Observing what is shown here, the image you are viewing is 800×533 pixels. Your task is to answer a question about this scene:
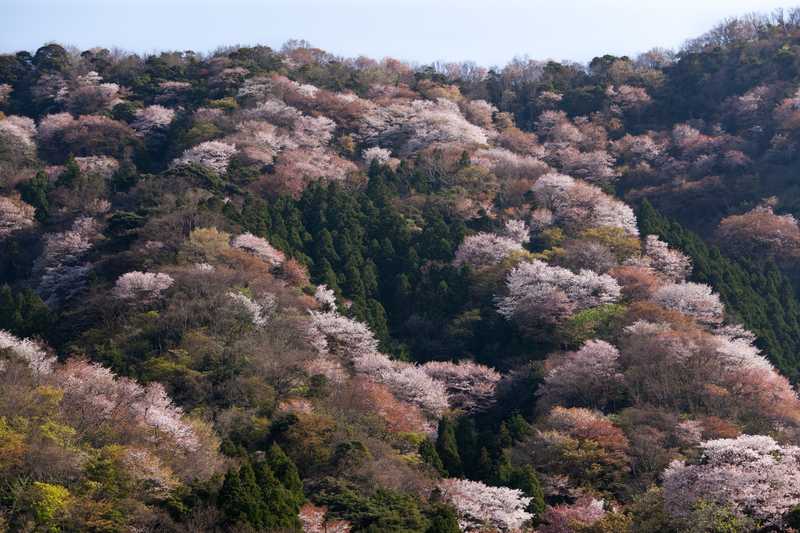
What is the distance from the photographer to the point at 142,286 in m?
48.2

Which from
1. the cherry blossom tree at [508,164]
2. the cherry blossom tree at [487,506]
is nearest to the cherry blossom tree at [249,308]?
the cherry blossom tree at [487,506]

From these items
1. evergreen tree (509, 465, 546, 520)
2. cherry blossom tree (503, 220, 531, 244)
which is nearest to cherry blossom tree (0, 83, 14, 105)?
cherry blossom tree (503, 220, 531, 244)

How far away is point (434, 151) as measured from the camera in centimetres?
7562

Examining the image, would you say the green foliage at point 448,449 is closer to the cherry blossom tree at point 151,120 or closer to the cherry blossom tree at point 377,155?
the cherry blossom tree at point 377,155

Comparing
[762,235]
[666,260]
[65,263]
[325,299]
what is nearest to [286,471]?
[325,299]

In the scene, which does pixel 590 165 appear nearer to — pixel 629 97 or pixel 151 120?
pixel 629 97

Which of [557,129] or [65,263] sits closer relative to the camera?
[65,263]

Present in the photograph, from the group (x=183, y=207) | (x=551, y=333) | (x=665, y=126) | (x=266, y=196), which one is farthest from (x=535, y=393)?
(x=665, y=126)

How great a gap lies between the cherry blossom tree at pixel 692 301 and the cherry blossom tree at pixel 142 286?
76.0 feet

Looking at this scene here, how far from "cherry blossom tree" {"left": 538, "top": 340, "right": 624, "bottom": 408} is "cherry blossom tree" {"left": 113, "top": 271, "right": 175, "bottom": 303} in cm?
1674

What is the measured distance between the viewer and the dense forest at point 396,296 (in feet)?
109

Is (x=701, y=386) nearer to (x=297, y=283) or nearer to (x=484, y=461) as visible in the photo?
(x=484, y=461)

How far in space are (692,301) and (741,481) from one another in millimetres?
23067

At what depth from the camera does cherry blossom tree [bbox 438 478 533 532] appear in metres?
36.3
